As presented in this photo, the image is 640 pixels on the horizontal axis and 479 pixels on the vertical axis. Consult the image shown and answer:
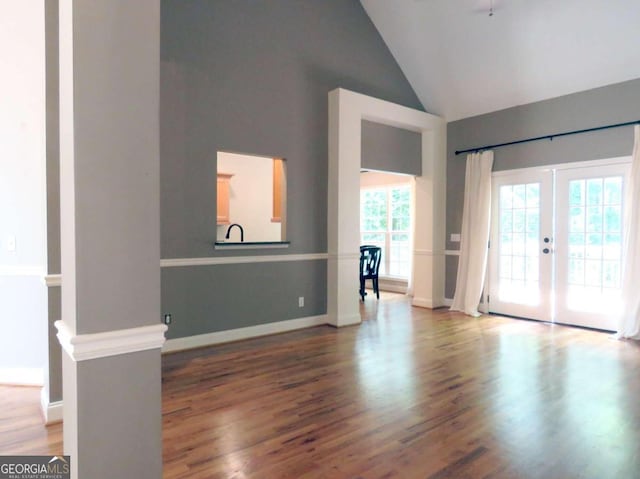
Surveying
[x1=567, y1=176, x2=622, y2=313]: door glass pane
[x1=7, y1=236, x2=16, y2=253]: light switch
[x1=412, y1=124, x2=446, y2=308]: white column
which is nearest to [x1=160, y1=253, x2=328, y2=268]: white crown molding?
[x1=7, y1=236, x2=16, y2=253]: light switch

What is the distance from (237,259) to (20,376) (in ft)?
6.79

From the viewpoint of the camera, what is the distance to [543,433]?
233 cm

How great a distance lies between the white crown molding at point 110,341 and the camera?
1285 millimetres

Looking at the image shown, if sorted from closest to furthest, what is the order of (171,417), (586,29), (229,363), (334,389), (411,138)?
(171,417) → (334,389) → (229,363) → (586,29) → (411,138)

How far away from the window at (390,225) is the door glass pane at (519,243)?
7.41 feet

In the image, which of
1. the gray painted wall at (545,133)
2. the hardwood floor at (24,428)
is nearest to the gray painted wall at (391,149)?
the gray painted wall at (545,133)

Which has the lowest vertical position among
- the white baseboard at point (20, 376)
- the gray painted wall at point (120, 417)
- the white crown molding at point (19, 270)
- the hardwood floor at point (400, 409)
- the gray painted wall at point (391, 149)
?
the hardwood floor at point (400, 409)

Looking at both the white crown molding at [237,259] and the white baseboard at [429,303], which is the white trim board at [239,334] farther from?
the white baseboard at [429,303]

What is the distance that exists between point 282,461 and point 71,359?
120cm

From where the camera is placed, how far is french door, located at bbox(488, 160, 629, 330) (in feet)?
15.3

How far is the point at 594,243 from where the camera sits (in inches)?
188

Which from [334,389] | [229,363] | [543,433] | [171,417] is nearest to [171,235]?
[229,363]

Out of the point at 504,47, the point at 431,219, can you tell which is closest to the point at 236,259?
the point at 431,219

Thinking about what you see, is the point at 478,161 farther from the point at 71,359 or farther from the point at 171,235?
the point at 71,359
